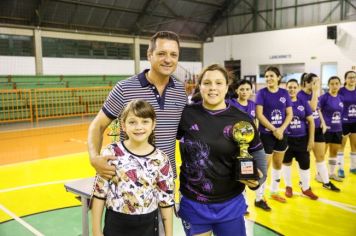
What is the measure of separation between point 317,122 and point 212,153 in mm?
3921

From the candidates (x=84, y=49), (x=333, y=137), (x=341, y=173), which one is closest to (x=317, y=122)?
(x=333, y=137)

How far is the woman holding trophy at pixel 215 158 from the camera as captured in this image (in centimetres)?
230

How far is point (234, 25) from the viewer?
83.1 ft

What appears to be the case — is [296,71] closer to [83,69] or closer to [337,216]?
[83,69]

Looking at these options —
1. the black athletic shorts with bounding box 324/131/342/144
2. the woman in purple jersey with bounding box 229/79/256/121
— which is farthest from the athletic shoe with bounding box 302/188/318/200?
the woman in purple jersey with bounding box 229/79/256/121

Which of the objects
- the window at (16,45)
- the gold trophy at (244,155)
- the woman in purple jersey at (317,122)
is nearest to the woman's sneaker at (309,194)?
the woman in purple jersey at (317,122)

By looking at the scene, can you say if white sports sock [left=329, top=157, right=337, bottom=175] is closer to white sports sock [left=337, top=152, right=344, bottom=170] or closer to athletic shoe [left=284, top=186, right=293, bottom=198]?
white sports sock [left=337, top=152, right=344, bottom=170]

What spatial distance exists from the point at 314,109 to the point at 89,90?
1308 cm

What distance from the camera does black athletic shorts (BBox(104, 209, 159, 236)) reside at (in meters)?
2.13

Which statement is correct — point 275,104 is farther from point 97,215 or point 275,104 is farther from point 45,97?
point 45,97

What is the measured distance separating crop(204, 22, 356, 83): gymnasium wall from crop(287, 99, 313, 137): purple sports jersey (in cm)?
1430

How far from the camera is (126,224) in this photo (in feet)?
7.00

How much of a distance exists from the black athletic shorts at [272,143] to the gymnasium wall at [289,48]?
14647mm

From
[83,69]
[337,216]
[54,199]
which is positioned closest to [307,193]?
[337,216]
